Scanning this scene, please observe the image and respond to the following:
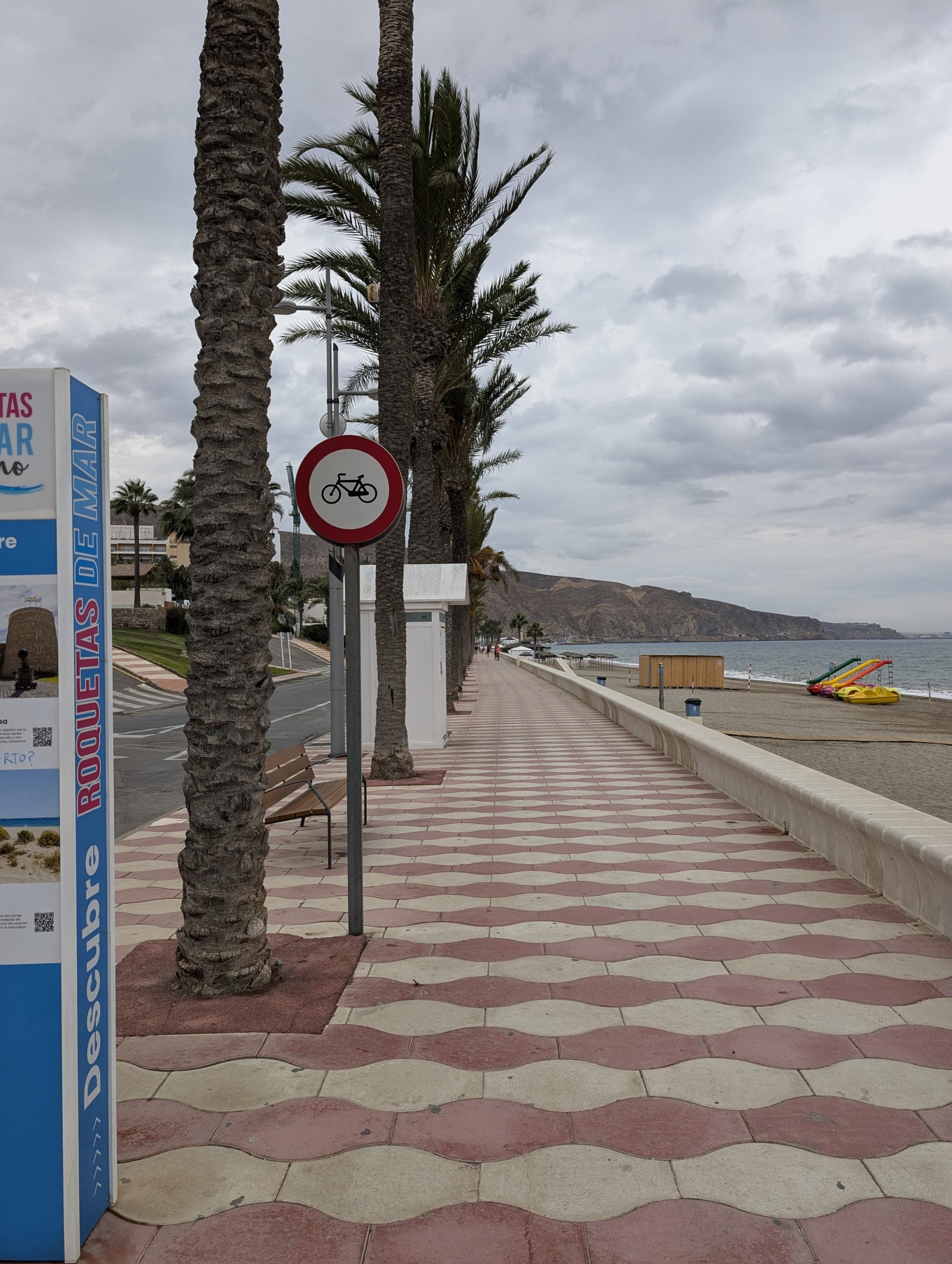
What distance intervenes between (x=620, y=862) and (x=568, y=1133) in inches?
151

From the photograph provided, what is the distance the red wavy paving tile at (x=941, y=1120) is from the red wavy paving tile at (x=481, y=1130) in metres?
1.05

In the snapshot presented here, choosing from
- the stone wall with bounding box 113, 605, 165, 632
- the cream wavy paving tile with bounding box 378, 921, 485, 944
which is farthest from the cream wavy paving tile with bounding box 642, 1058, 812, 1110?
the stone wall with bounding box 113, 605, 165, 632

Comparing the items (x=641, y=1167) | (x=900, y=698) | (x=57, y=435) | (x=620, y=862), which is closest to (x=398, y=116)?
(x=620, y=862)

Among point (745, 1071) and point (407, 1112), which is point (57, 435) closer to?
point (407, 1112)

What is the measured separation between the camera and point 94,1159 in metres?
2.46

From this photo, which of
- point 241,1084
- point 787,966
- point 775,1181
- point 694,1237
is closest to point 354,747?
point 241,1084

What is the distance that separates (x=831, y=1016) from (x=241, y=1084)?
2.18m

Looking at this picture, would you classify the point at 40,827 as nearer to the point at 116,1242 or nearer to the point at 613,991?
the point at 116,1242

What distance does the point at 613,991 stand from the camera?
13.6 feet

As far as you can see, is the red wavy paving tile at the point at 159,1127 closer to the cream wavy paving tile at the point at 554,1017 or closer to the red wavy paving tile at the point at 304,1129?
the red wavy paving tile at the point at 304,1129

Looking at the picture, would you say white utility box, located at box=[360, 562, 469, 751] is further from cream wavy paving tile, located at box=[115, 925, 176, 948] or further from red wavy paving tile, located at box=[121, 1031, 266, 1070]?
red wavy paving tile, located at box=[121, 1031, 266, 1070]

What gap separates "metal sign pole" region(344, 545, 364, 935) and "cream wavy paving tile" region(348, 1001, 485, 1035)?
98 cm

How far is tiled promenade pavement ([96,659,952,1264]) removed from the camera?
8.10ft

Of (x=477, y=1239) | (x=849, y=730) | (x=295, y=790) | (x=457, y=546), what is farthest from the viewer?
(x=457, y=546)
